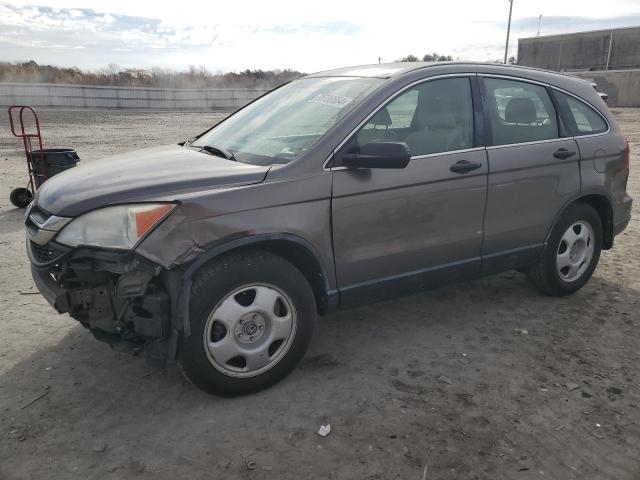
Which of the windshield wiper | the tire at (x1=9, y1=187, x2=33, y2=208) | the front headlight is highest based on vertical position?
the windshield wiper

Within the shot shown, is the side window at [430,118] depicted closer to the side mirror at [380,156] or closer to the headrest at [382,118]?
the headrest at [382,118]

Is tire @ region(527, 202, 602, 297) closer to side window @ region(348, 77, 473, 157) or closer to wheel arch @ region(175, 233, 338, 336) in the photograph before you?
side window @ region(348, 77, 473, 157)

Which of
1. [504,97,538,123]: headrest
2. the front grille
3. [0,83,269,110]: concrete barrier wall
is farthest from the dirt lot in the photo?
[0,83,269,110]: concrete barrier wall

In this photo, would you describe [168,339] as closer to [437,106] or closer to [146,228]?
[146,228]

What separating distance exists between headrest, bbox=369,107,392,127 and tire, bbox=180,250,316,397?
1.08 metres

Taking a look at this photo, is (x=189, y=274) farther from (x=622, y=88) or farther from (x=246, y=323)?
(x=622, y=88)

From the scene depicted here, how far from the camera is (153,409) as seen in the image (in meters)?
3.03

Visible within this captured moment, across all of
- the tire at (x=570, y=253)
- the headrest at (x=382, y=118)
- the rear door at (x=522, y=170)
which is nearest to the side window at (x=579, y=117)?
the rear door at (x=522, y=170)

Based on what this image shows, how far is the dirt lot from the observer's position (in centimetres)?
260

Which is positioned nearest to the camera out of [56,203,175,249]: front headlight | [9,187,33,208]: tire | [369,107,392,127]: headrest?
[56,203,175,249]: front headlight

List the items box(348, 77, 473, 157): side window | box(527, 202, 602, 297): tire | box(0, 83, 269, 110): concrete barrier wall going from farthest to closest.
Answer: box(0, 83, 269, 110): concrete barrier wall < box(527, 202, 602, 297): tire < box(348, 77, 473, 157): side window

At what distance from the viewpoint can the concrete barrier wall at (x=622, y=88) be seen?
117 ft

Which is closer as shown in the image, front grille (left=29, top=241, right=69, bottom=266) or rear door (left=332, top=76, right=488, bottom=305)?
front grille (left=29, top=241, right=69, bottom=266)

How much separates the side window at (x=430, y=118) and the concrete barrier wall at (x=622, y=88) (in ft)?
121
